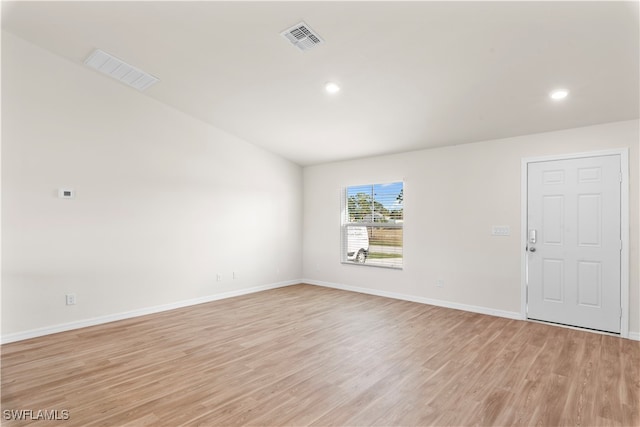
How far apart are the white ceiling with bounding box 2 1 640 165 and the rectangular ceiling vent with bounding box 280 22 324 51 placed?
62mm

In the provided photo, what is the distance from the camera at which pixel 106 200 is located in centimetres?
421

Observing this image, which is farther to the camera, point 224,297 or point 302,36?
point 224,297

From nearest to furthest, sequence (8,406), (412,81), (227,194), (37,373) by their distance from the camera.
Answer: (8,406) → (37,373) → (412,81) → (227,194)

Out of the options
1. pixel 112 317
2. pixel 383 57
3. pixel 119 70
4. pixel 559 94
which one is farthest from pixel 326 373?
pixel 119 70

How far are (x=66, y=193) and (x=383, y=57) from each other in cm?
393

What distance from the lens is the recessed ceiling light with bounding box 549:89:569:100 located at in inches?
131

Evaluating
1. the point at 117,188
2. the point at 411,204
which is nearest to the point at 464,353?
the point at 411,204

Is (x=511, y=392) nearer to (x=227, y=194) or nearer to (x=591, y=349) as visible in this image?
(x=591, y=349)

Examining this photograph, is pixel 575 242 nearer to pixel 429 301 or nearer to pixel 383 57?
pixel 429 301

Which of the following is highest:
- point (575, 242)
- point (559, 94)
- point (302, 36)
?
point (302, 36)

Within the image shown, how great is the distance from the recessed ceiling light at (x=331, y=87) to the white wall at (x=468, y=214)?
7.08 feet

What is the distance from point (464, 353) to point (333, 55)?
10.4 feet

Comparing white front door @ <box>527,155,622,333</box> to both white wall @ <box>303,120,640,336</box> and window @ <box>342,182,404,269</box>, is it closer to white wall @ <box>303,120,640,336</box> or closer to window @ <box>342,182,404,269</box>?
white wall @ <box>303,120,640,336</box>

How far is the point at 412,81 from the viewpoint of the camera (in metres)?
3.45
